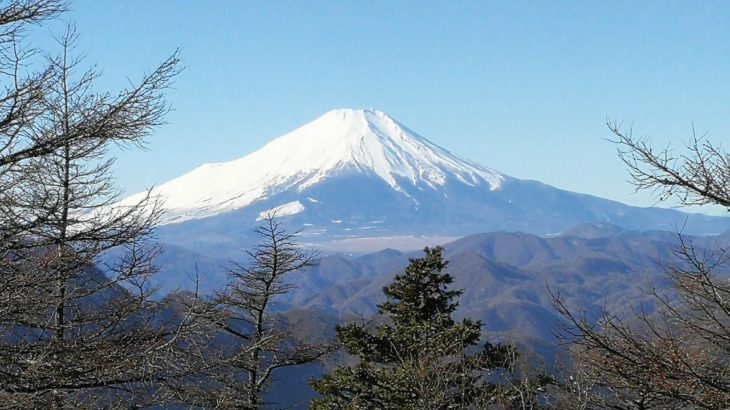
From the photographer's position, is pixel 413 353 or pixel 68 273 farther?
pixel 413 353

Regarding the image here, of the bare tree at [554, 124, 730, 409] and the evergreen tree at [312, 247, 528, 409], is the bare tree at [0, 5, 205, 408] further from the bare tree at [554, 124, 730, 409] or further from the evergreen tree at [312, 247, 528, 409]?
the evergreen tree at [312, 247, 528, 409]

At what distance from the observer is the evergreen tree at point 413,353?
14.4 metres

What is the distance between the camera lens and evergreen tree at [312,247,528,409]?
1442 centimetres

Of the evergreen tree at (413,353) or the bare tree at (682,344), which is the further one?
the evergreen tree at (413,353)

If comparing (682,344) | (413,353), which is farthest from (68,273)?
(413,353)

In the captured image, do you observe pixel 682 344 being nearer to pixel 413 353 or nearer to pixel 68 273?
pixel 68 273

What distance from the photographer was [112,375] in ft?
19.4

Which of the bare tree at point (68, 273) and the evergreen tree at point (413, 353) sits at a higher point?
the bare tree at point (68, 273)

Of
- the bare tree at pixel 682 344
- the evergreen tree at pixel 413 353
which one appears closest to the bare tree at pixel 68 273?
the bare tree at pixel 682 344

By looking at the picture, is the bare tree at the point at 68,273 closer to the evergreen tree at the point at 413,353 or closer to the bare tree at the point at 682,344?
the bare tree at the point at 682,344

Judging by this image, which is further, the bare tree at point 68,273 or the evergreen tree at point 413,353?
the evergreen tree at point 413,353

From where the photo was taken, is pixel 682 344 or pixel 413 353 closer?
pixel 682 344

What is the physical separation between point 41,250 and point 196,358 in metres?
1.60

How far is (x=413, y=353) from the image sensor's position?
16203mm
